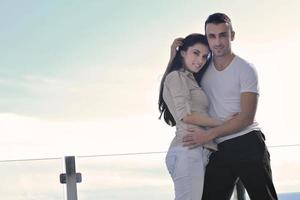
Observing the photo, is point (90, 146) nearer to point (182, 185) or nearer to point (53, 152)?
point (53, 152)

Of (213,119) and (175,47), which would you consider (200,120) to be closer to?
(213,119)

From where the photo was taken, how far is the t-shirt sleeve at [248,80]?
2701 mm

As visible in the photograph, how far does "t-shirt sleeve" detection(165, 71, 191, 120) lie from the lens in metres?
2.67

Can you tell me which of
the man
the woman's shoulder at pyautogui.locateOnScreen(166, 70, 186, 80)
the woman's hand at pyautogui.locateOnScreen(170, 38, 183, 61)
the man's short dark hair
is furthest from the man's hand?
the man's short dark hair

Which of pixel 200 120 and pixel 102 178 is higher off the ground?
pixel 200 120

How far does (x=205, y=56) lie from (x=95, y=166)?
173 cm

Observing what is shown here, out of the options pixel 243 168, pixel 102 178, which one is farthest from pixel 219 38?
pixel 102 178

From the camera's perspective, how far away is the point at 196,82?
2791 mm

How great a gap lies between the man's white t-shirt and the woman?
0.19 feet

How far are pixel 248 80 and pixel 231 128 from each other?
9.3 inches

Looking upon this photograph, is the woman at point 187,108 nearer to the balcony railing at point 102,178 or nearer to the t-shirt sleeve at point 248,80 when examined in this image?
the t-shirt sleeve at point 248,80

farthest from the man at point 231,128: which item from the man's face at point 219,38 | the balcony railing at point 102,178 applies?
the balcony railing at point 102,178

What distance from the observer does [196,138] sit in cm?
266

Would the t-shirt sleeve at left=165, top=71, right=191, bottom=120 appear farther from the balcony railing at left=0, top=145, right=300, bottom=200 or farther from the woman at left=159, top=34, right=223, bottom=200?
the balcony railing at left=0, top=145, right=300, bottom=200
